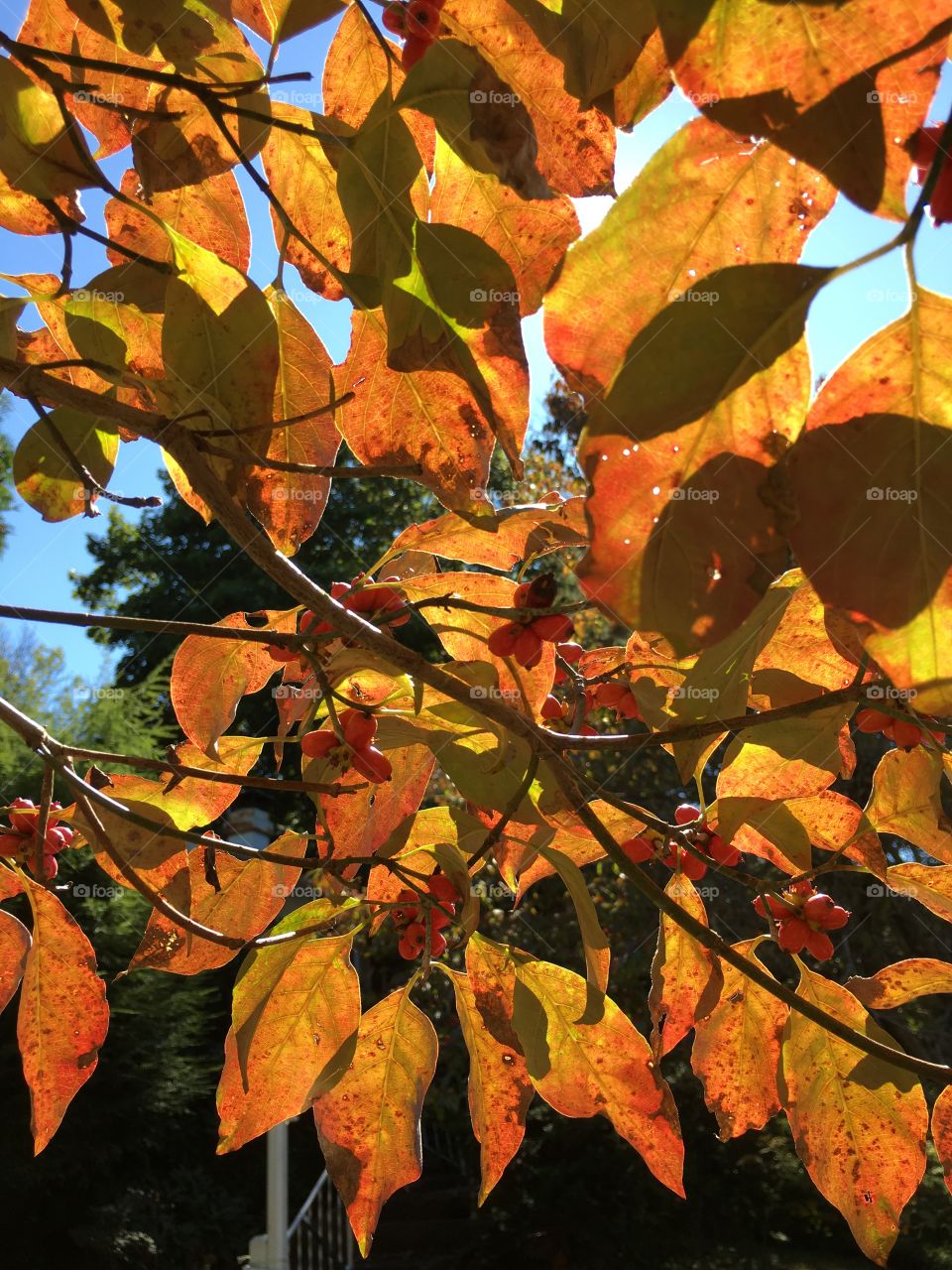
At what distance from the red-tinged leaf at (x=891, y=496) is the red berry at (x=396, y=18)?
35 centimetres

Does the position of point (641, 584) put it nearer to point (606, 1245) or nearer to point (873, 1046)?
point (873, 1046)

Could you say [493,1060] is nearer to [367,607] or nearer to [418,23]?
[367,607]

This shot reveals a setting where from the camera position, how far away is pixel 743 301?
38cm

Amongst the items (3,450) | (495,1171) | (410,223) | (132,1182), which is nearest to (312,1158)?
(132,1182)

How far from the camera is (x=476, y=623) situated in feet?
2.63

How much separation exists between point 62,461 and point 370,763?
0.34 meters

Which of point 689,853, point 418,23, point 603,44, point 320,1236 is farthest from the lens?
point 320,1236

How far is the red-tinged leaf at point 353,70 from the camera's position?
695mm

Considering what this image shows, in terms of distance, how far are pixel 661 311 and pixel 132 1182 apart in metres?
6.57

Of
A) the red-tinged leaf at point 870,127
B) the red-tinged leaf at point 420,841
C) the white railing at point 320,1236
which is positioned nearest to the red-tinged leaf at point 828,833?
the red-tinged leaf at point 420,841

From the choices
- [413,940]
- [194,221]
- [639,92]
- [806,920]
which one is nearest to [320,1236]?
[413,940]

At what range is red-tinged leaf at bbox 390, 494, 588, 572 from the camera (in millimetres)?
740

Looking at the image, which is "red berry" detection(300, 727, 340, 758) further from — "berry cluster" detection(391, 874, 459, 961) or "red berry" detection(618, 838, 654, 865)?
"red berry" detection(618, 838, 654, 865)

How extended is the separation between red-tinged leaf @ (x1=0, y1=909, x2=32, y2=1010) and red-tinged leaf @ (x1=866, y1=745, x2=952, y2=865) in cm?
67
